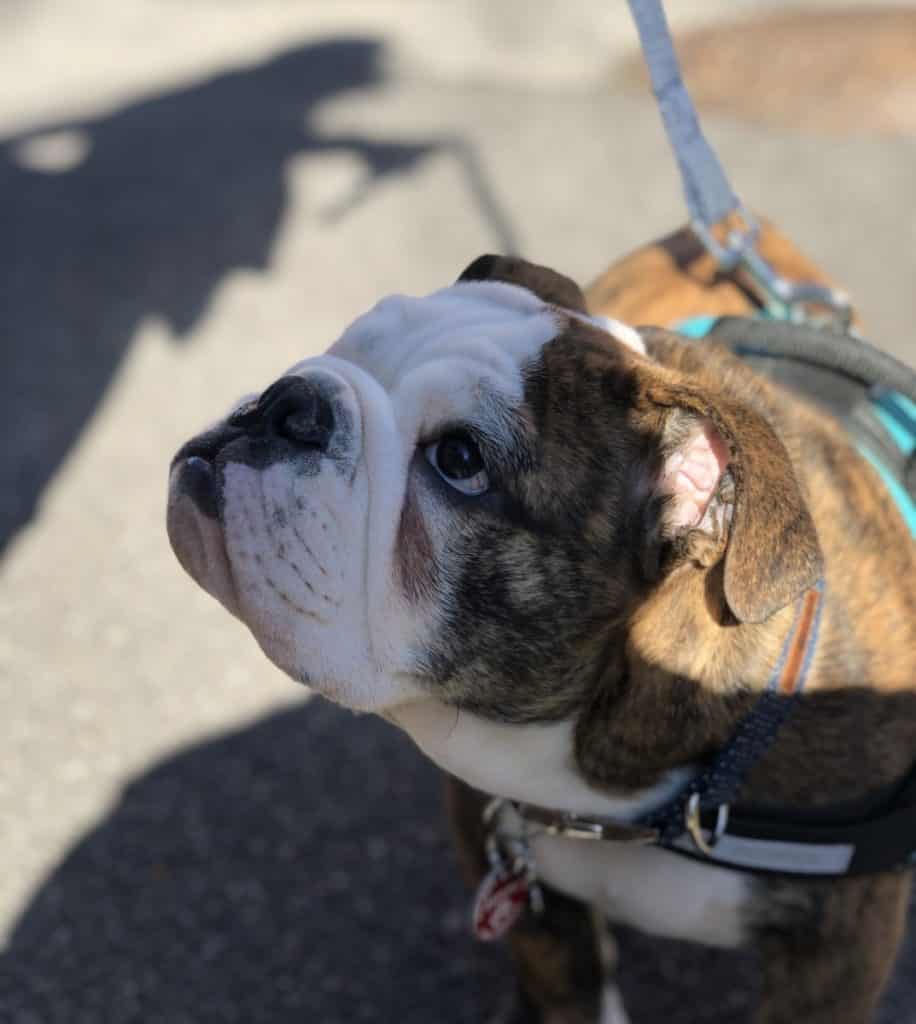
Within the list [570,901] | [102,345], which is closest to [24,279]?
[102,345]

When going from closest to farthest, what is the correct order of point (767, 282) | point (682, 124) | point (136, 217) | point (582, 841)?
point (582, 841) < point (682, 124) < point (767, 282) < point (136, 217)

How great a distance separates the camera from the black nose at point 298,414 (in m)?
1.97

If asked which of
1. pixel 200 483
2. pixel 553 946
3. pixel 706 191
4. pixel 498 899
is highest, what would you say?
pixel 706 191

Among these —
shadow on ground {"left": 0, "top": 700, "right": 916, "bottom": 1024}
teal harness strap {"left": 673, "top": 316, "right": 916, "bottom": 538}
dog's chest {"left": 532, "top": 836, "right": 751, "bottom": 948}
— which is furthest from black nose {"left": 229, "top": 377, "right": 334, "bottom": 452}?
shadow on ground {"left": 0, "top": 700, "right": 916, "bottom": 1024}

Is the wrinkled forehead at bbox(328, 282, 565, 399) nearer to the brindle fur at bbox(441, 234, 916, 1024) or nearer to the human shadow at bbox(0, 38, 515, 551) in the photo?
the brindle fur at bbox(441, 234, 916, 1024)

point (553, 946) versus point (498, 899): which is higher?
point (498, 899)

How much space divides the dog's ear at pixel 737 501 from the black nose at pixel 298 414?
52cm

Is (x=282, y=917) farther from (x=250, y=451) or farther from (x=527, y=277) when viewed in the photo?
(x=527, y=277)

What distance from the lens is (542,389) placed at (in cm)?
201

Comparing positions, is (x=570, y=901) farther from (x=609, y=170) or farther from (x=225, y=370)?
(x=609, y=170)

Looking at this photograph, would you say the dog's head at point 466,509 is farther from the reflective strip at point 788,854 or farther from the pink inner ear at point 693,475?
the reflective strip at point 788,854

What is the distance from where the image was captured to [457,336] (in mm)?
2037

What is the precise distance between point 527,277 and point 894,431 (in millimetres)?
837

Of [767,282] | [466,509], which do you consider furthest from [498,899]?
[767,282]
